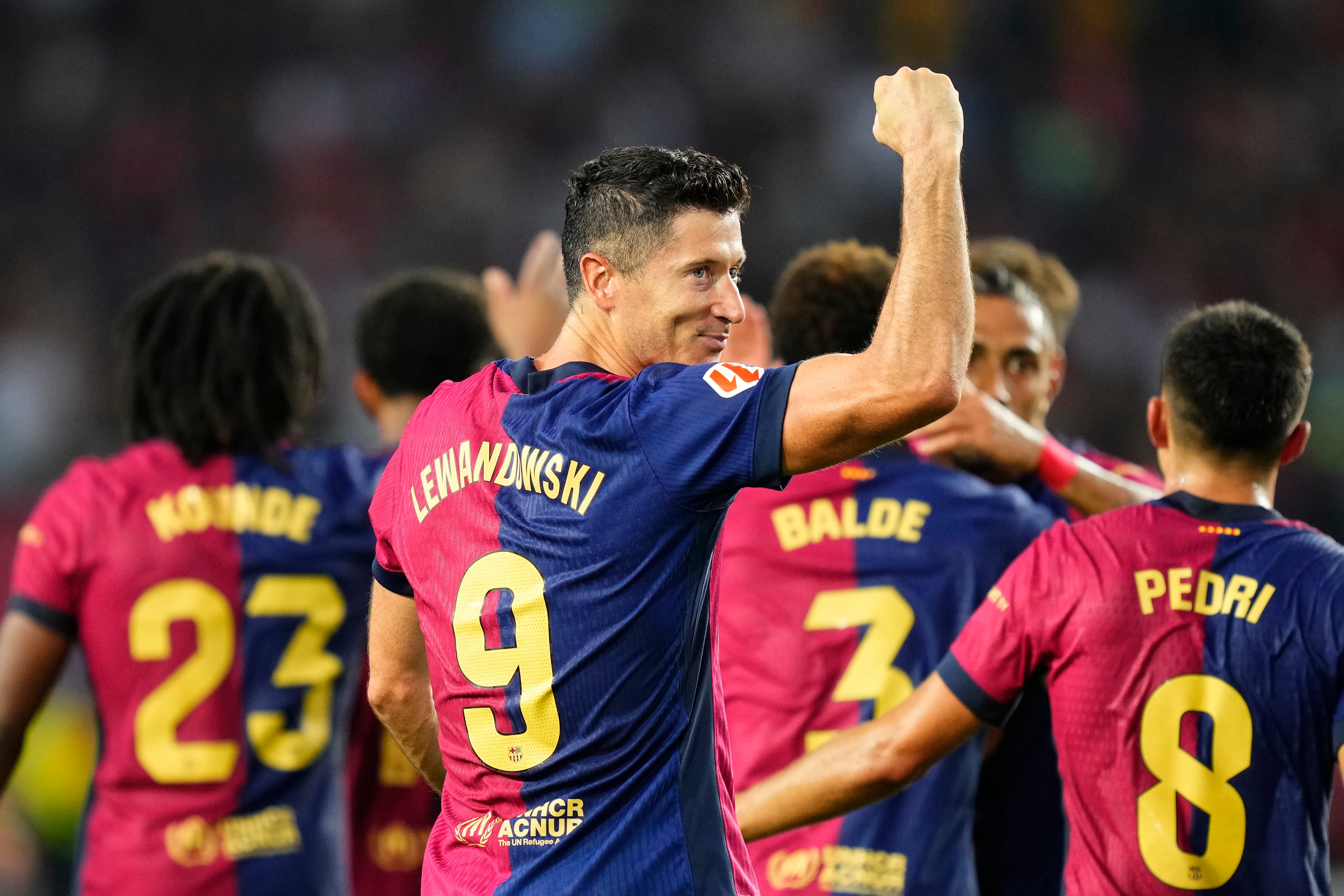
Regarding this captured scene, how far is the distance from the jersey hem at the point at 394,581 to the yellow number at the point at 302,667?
1137 mm

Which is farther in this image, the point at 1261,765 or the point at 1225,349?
the point at 1225,349

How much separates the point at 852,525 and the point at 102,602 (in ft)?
6.75

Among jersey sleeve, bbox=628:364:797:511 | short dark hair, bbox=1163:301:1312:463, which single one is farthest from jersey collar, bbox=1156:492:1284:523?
jersey sleeve, bbox=628:364:797:511

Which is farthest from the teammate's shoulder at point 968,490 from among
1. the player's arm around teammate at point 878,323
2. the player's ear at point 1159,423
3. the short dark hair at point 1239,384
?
the player's arm around teammate at point 878,323

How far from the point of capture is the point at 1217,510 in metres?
3.04

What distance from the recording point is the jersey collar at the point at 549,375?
8.47 ft

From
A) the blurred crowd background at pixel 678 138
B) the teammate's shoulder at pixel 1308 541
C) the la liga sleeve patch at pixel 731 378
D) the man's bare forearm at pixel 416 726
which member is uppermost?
the blurred crowd background at pixel 678 138

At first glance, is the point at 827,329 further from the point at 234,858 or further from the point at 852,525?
the point at 234,858

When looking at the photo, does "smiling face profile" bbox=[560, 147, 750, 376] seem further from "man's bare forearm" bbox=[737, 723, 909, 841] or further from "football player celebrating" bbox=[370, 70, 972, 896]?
"man's bare forearm" bbox=[737, 723, 909, 841]

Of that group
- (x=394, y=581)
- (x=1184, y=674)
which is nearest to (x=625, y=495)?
(x=394, y=581)

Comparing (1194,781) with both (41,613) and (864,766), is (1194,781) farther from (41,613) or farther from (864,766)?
(41,613)

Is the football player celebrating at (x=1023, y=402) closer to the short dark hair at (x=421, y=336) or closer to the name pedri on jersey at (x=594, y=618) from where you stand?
the name pedri on jersey at (x=594, y=618)

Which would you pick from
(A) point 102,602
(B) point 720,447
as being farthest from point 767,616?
(A) point 102,602

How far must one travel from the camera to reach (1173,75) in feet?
45.9
